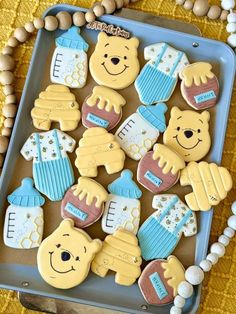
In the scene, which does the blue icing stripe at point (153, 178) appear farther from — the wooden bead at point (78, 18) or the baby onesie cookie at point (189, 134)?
the wooden bead at point (78, 18)

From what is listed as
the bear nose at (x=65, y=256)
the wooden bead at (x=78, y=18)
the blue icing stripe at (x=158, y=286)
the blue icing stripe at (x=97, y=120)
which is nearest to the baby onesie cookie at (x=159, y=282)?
the blue icing stripe at (x=158, y=286)

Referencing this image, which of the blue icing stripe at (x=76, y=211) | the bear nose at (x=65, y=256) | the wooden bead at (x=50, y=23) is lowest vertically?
the bear nose at (x=65, y=256)

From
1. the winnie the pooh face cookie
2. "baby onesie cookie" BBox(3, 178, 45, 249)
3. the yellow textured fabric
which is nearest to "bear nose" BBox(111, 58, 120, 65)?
the winnie the pooh face cookie

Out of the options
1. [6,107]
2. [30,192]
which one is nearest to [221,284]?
[30,192]

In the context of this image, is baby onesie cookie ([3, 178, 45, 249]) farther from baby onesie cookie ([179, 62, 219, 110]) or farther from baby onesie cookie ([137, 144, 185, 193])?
baby onesie cookie ([179, 62, 219, 110])

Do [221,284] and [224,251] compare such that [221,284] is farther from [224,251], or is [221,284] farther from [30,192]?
[30,192]

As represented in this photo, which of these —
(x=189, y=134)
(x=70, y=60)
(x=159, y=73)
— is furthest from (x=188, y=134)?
(x=70, y=60)
